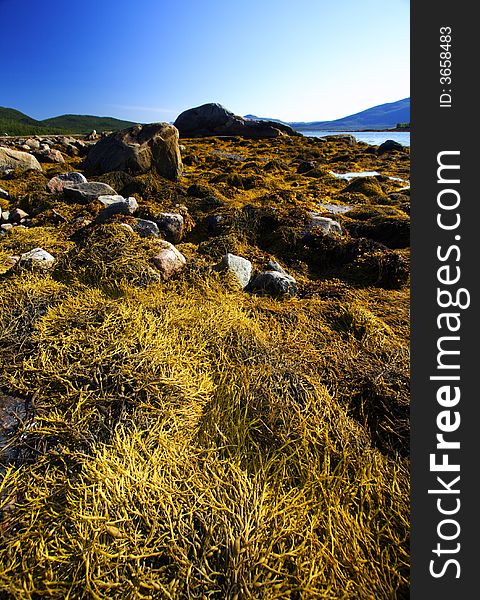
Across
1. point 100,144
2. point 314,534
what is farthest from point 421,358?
point 100,144

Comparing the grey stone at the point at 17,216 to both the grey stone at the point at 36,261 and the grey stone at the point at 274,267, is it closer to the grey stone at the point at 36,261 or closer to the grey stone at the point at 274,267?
the grey stone at the point at 36,261

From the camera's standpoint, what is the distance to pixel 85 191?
6.69 metres

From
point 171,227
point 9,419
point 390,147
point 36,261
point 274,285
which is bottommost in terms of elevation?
point 9,419

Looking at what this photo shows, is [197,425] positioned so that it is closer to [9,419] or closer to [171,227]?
[9,419]

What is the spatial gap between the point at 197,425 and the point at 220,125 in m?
31.1

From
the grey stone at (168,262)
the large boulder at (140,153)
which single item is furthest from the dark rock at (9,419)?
the large boulder at (140,153)

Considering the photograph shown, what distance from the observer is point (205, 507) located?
4.75 ft

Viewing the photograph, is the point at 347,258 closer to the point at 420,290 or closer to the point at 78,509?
the point at 420,290

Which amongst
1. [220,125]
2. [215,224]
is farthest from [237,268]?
[220,125]

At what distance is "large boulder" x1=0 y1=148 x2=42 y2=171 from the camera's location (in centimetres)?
953

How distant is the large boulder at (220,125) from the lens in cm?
2756

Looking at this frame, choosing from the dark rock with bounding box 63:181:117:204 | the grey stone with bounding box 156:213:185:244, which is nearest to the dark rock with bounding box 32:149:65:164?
the dark rock with bounding box 63:181:117:204

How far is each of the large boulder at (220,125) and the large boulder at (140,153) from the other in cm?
1953

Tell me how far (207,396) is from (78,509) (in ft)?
2.85
